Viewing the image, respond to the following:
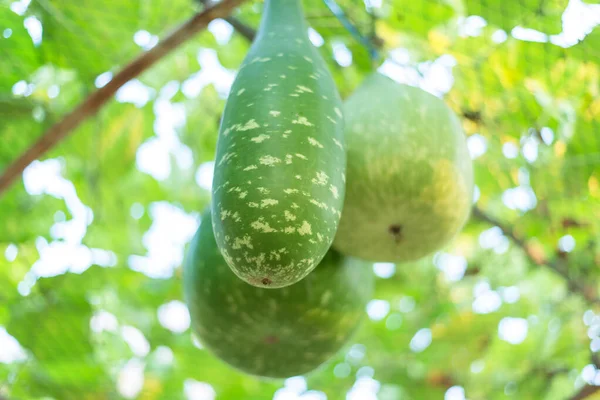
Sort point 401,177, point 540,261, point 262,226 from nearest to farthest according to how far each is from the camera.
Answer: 1. point 262,226
2. point 401,177
3. point 540,261

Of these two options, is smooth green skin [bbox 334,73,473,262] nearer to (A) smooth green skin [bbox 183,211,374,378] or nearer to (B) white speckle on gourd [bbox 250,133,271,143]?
(A) smooth green skin [bbox 183,211,374,378]

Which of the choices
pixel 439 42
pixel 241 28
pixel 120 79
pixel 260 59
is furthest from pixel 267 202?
pixel 439 42

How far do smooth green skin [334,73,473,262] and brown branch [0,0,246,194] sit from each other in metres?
0.34

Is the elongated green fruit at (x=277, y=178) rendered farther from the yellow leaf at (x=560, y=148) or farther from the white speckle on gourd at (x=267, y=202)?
the yellow leaf at (x=560, y=148)

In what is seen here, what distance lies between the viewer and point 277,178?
2.22 ft

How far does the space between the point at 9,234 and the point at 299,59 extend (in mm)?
1463

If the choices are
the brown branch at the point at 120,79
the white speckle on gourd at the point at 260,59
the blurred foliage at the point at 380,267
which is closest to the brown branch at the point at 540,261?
the blurred foliage at the point at 380,267

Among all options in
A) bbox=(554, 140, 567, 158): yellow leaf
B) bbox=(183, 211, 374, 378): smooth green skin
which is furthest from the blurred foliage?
bbox=(183, 211, 374, 378): smooth green skin

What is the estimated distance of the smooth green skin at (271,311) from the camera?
1151 mm

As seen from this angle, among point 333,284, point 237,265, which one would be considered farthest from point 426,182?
point 237,265

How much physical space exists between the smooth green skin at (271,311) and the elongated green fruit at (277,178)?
17.2 inches

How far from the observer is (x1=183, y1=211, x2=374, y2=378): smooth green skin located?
1151 mm

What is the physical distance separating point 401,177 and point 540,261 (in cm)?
116

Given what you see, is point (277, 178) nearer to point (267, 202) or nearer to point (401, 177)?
point (267, 202)
